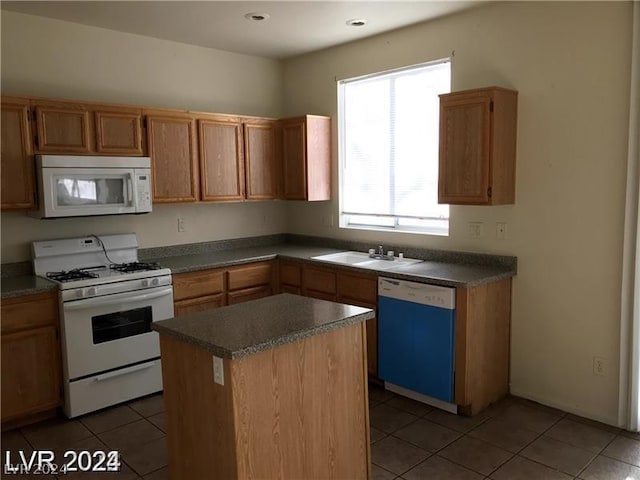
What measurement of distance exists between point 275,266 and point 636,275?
8.92 ft

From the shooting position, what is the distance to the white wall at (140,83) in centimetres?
368

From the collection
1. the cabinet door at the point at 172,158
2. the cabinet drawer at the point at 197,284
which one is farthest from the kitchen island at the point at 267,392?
the cabinet door at the point at 172,158

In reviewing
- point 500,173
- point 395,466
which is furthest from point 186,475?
point 500,173

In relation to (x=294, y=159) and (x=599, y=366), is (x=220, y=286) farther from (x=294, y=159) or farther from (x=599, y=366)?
(x=599, y=366)

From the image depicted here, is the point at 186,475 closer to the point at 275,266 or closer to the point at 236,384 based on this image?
the point at 236,384

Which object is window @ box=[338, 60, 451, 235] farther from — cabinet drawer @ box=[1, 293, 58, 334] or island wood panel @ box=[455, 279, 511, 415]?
cabinet drawer @ box=[1, 293, 58, 334]

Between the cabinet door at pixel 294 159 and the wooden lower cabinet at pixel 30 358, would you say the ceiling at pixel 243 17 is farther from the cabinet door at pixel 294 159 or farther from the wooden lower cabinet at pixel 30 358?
the wooden lower cabinet at pixel 30 358

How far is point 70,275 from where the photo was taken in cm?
360

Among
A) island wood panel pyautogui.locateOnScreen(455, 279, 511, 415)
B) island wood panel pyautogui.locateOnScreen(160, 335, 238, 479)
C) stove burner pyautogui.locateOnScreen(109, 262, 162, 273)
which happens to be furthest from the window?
island wood panel pyautogui.locateOnScreen(160, 335, 238, 479)

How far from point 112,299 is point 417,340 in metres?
2.08

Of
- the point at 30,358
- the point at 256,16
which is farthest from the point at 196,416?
the point at 256,16

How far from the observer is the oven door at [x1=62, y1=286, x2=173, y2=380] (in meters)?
3.41

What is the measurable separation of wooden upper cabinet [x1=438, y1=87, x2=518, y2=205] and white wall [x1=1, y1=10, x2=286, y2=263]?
215 centimetres

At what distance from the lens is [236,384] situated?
6.65 feet
